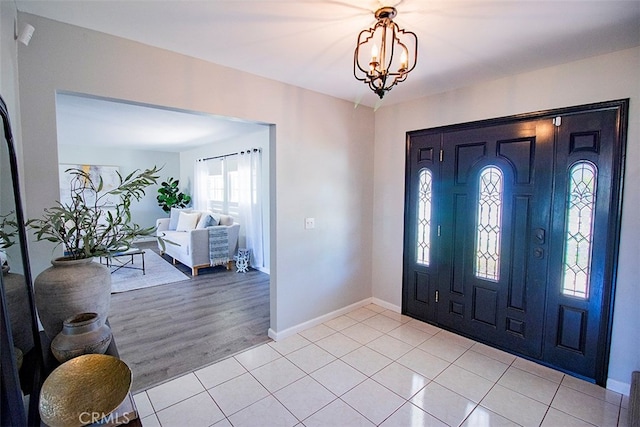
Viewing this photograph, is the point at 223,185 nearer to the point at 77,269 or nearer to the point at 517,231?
the point at 77,269

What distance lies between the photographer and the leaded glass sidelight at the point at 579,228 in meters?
2.29

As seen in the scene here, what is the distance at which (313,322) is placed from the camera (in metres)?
3.27

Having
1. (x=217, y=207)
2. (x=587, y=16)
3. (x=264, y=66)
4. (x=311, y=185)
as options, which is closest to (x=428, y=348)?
(x=311, y=185)

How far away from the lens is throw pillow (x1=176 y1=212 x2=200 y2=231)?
19.8 ft

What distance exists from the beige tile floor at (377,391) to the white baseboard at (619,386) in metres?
0.04

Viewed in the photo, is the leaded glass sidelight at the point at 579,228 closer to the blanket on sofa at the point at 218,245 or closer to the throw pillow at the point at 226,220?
the blanket on sofa at the point at 218,245

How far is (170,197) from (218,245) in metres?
3.27

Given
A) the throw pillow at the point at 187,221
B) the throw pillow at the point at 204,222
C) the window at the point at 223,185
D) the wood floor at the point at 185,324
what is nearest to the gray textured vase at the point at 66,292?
the wood floor at the point at 185,324

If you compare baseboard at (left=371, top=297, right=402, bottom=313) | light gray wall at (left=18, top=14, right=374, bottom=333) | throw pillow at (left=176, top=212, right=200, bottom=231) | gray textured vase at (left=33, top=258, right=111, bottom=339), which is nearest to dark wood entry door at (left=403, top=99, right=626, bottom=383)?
baseboard at (left=371, top=297, right=402, bottom=313)

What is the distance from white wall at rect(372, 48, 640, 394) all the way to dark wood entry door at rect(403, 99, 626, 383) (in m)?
0.08

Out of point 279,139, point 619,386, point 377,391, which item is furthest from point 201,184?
point 619,386

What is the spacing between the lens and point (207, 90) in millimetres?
2396

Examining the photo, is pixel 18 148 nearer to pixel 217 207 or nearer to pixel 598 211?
pixel 598 211

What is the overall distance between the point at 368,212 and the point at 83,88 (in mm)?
2934
